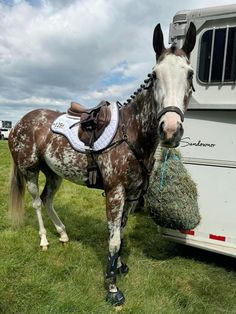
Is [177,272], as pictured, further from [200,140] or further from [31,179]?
[31,179]

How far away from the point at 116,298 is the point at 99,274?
0.65 metres

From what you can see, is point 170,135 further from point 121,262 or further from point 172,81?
point 121,262

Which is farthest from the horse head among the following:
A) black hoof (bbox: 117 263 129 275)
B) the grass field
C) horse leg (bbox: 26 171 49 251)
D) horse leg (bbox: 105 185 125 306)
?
horse leg (bbox: 26 171 49 251)

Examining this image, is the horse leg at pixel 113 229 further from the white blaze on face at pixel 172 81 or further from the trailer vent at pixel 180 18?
the trailer vent at pixel 180 18

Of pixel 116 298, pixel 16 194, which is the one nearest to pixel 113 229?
pixel 116 298

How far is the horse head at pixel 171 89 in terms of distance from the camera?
2799 mm

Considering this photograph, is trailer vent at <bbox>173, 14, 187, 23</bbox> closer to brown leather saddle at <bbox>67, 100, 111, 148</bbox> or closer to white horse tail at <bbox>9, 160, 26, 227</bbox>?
brown leather saddle at <bbox>67, 100, 111, 148</bbox>

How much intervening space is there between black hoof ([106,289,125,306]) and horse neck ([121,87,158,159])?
1400 mm

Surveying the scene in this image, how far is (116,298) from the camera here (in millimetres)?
3605

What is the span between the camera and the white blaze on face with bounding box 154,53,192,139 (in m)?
2.91

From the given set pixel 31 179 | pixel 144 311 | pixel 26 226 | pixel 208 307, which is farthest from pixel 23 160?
pixel 208 307

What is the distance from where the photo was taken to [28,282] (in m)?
3.84

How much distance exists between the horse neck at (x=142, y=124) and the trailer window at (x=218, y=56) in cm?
110

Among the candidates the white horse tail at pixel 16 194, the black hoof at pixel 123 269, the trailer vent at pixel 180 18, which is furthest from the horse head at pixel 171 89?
the white horse tail at pixel 16 194
